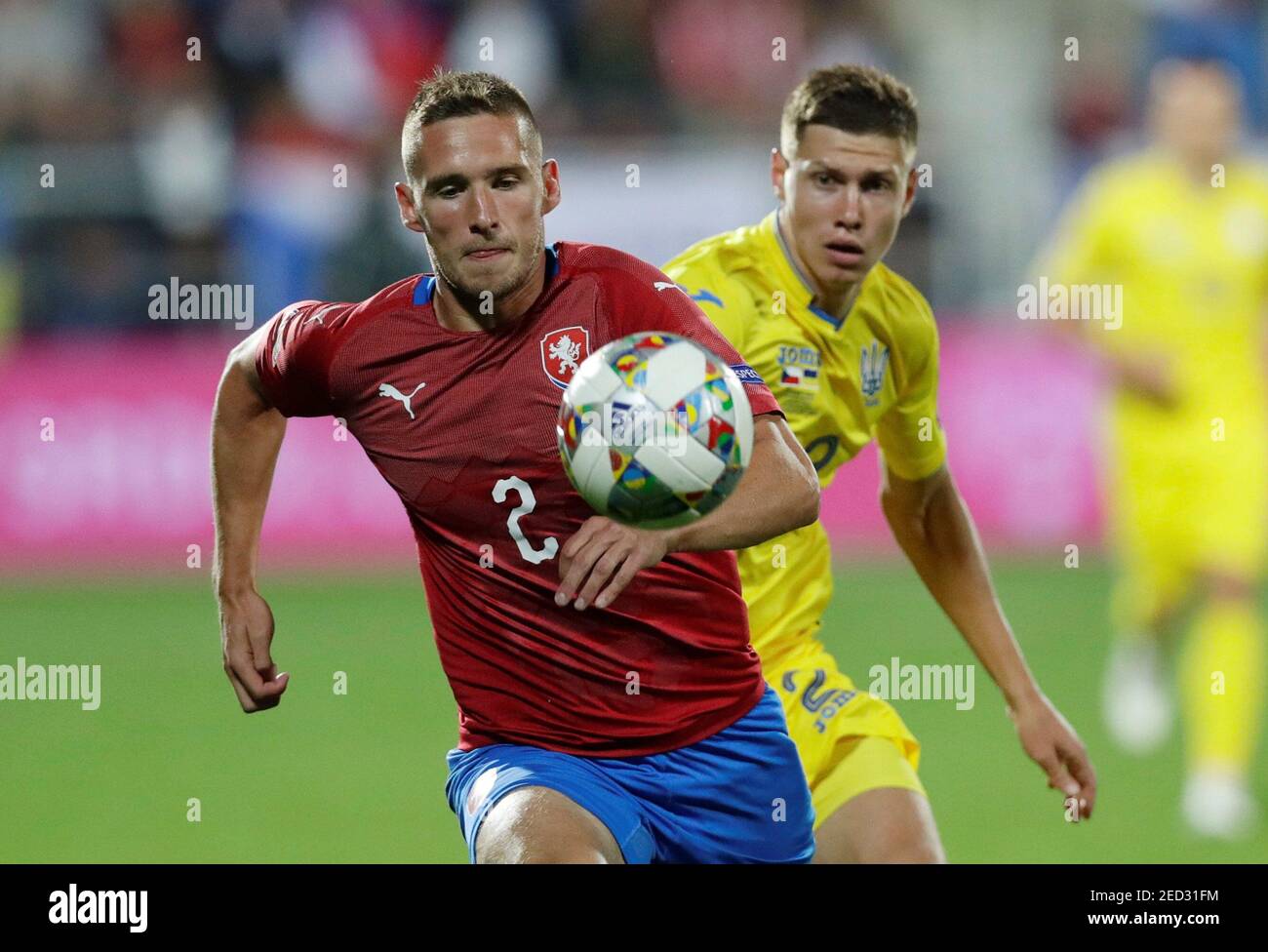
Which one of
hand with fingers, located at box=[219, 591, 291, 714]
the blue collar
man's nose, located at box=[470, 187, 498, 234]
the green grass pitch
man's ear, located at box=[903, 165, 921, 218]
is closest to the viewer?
man's nose, located at box=[470, 187, 498, 234]

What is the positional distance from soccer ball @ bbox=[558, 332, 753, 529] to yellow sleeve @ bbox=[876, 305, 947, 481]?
5.19 ft

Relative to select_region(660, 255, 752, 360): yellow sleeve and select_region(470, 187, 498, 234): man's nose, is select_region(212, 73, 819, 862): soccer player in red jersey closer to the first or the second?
select_region(470, 187, 498, 234): man's nose

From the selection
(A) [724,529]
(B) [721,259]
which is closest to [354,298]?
(B) [721,259]

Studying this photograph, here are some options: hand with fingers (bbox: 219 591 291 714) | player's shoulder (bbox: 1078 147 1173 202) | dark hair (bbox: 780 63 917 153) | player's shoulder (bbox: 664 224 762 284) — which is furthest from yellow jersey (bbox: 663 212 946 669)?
player's shoulder (bbox: 1078 147 1173 202)

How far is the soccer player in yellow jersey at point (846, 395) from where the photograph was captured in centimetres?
484

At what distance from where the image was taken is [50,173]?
13602 millimetres

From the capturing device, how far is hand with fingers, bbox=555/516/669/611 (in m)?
3.38

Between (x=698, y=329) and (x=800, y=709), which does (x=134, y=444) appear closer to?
(x=800, y=709)

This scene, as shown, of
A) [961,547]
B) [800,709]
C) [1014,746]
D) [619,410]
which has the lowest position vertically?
[1014,746]

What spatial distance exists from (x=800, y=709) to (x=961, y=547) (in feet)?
2.20

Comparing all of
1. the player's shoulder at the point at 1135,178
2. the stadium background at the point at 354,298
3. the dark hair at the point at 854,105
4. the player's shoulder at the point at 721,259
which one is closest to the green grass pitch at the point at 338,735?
the stadium background at the point at 354,298

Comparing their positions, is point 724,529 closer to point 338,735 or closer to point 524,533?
point 524,533

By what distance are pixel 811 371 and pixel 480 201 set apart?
49.0 inches

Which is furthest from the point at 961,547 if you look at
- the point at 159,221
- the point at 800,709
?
the point at 159,221
